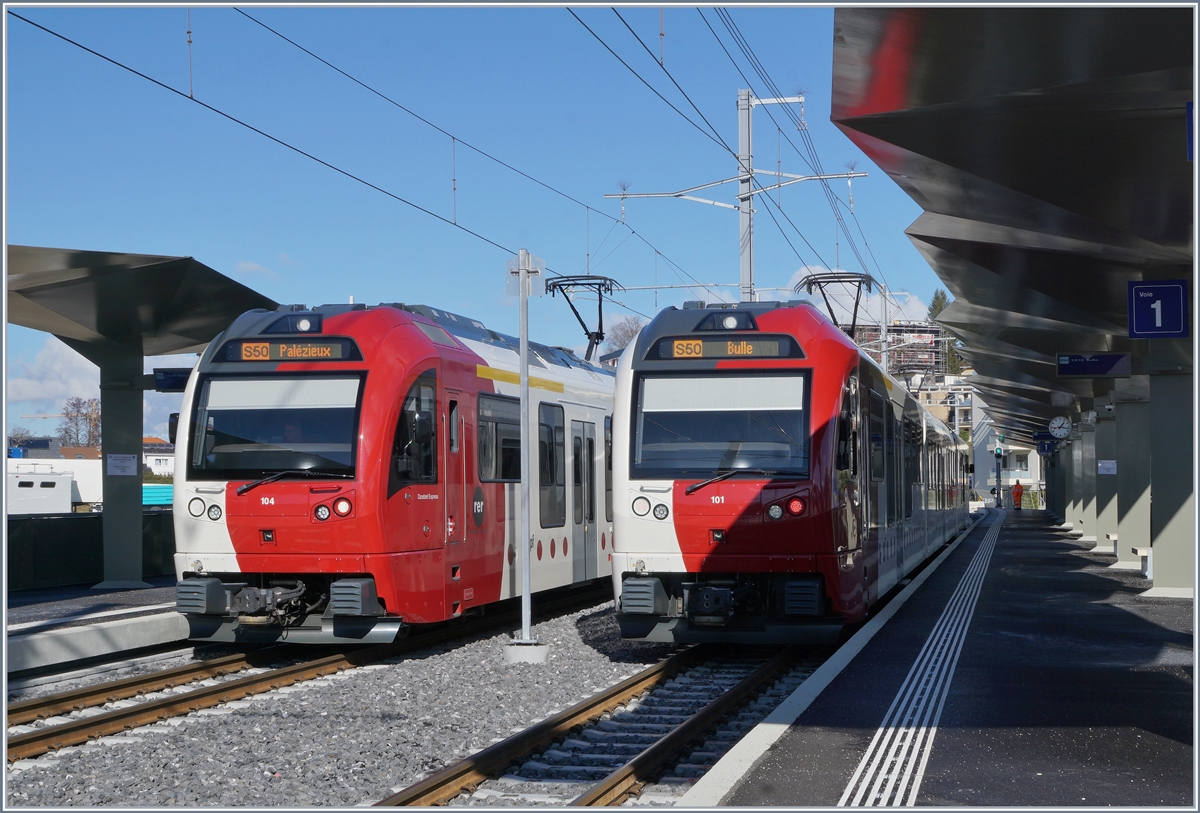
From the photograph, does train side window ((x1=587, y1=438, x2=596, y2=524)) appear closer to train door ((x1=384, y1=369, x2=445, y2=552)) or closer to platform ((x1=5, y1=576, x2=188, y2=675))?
train door ((x1=384, y1=369, x2=445, y2=552))

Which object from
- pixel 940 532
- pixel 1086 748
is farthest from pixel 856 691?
pixel 940 532

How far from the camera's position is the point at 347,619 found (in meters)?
11.3

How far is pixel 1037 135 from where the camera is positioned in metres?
10.4

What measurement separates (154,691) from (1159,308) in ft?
33.4

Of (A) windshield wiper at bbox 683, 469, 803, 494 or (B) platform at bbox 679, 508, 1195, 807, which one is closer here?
(B) platform at bbox 679, 508, 1195, 807

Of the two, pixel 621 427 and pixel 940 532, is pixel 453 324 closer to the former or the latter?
pixel 621 427

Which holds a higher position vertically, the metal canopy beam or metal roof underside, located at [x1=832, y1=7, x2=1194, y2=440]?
metal roof underside, located at [x1=832, y1=7, x2=1194, y2=440]

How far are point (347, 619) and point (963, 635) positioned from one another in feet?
20.9

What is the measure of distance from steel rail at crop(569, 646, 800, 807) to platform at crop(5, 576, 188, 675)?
17.2 ft

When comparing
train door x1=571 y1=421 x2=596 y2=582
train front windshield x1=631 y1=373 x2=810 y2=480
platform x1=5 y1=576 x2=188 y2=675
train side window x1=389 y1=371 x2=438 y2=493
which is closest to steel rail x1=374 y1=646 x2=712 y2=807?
train front windshield x1=631 y1=373 x2=810 y2=480

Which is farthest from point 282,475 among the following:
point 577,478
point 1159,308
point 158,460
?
point 158,460

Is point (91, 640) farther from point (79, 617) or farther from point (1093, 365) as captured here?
point (1093, 365)

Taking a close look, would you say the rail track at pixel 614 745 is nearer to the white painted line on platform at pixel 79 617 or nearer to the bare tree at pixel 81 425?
the white painted line on platform at pixel 79 617

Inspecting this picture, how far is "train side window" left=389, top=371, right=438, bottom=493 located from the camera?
1144cm
